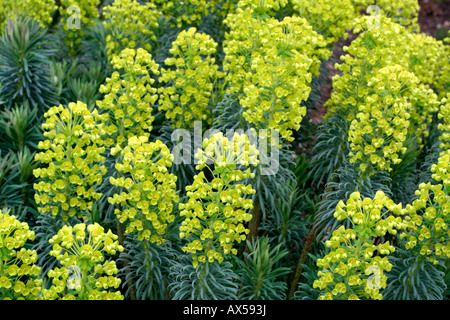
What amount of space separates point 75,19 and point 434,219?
12.6 ft

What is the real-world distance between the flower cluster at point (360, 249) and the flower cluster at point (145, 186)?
97 centimetres

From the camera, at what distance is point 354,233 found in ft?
9.29

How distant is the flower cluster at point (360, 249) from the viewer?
2.80m

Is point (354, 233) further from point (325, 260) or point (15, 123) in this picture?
point (15, 123)

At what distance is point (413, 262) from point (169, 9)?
120 inches

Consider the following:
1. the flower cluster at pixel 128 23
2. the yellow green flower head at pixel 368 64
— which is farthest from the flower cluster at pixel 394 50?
the flower cluster at pixel 128 23

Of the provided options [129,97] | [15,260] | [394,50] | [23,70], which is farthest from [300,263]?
[23,70]

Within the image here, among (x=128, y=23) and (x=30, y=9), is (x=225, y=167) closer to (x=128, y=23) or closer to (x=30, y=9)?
(x=128, y=23)

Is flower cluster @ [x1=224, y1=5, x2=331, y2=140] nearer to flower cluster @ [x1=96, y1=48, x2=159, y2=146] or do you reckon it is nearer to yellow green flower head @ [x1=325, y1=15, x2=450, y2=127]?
yellow green flower head @ [x1=325, y1=15, x2=450, y2=127]

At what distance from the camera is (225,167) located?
9.46ft

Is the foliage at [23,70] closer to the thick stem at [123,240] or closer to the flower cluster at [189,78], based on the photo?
the flower cluster at [189,78]

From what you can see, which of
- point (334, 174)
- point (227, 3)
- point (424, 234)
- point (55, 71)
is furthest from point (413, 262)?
point (55, 71)

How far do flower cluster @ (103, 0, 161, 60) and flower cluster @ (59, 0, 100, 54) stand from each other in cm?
50

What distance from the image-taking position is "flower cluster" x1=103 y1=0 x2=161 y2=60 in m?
4.77
